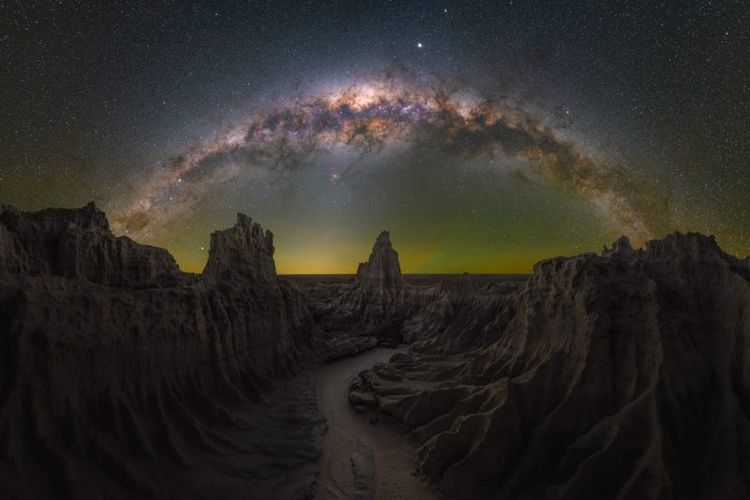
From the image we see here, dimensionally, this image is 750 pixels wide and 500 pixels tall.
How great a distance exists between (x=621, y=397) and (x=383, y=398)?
42.0 feet

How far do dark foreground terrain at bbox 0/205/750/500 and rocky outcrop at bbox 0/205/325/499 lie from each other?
7 centimetres

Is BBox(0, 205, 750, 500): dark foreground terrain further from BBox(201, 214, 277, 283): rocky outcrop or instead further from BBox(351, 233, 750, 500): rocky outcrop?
BBox(201, 214, 277, 283): rocky outcrop

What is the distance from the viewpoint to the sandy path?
1370 centimetres

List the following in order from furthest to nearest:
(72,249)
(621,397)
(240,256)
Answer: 1. (240,256)
2. (72,249)
3. (621,397)

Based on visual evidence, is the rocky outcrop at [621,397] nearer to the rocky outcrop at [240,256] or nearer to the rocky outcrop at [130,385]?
the rocky outcrop at [130,385]

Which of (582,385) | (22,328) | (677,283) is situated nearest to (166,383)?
(22,328)

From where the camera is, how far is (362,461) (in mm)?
15758

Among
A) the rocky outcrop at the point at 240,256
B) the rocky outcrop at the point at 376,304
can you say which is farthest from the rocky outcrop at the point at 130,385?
the rocky outcrop at the point at 376,304

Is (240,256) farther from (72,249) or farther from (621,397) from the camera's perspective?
(621,397)

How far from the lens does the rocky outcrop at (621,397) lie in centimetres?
1065

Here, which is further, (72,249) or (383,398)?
(383,398)

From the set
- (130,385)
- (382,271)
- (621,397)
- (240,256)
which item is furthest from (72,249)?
(382,271)

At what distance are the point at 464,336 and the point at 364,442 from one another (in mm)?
18307

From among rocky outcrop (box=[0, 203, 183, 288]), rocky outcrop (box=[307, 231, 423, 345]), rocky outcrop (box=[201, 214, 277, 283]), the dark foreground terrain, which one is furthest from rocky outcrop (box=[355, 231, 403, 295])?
rocky outcrop (box=[0, 203, 183, 288])
